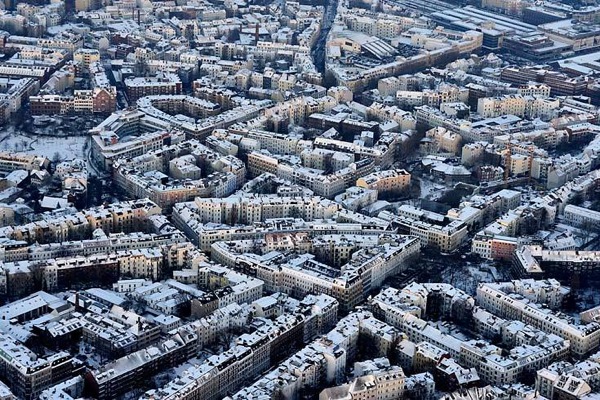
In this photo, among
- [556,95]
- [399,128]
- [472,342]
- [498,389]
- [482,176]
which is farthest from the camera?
[556,95]

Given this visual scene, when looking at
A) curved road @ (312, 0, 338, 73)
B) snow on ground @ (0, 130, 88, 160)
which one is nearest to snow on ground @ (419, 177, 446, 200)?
snow on ground @ (0, 130, 88, 160)

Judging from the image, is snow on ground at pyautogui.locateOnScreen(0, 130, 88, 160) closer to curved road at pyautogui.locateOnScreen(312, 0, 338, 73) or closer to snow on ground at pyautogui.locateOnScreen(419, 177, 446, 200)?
snow on ground at pyautogui.locateOnScreen(419, 177, 446, 200)

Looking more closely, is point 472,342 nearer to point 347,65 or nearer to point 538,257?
point 538,257

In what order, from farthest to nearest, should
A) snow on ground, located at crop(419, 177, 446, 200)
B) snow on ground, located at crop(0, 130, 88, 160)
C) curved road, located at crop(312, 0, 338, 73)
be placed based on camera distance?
curved road, located at crop(312, 0, 338, 73)
snow on ground, located at crop(0, 130, 88, 160)
snow on ground, located at crop(419, 177, 446, 200)

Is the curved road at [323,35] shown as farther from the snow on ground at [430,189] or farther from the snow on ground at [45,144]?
the snow on ground at [45,144]

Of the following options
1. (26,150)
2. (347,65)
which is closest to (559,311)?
(26,150)

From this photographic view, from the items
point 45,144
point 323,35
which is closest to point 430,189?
point 45,144

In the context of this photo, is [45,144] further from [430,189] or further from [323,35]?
[323,35]

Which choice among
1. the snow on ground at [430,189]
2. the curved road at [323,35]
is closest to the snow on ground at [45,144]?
the snow on ground at [430,189]
